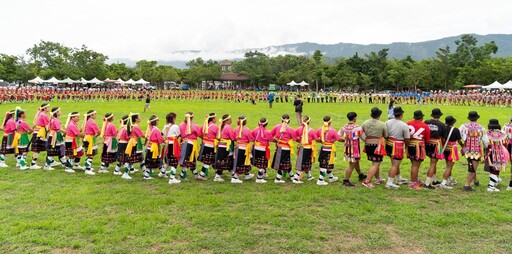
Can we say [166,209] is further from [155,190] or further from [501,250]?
[501,250]

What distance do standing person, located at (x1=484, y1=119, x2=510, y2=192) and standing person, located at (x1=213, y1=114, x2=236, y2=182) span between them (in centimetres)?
537

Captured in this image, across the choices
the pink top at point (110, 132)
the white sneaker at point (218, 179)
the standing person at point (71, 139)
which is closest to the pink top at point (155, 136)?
the pink top at point (110, 132)

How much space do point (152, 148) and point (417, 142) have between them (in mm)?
5810

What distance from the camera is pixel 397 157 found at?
775 cm

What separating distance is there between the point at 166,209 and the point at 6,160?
671 centimetres

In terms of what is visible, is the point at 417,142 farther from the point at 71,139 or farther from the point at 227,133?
the point at 71,139

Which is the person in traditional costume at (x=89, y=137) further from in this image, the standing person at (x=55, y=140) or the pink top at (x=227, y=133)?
the pink top at (x=227, y=133)

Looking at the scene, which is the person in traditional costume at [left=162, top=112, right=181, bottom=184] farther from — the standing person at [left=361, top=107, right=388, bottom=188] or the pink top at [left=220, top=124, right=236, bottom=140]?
the standing person at [left=361, top=107, right=388, bottom=188]

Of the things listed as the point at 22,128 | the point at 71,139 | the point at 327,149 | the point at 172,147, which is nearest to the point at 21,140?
the point at 22,128

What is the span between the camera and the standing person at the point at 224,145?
8.45m

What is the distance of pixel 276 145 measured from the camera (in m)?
8.64

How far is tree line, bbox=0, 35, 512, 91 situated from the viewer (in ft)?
183

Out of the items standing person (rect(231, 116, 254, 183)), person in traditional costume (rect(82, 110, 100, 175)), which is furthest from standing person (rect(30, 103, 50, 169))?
standing person (rect(231, 116, 254, 183))

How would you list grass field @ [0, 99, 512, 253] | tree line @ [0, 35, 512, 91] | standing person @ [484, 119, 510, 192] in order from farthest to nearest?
tree line @ [0, 35, 512, 91] < standing person @ [484, 119, 510, 192] < grass field @ [0, 99, 512, 253]
